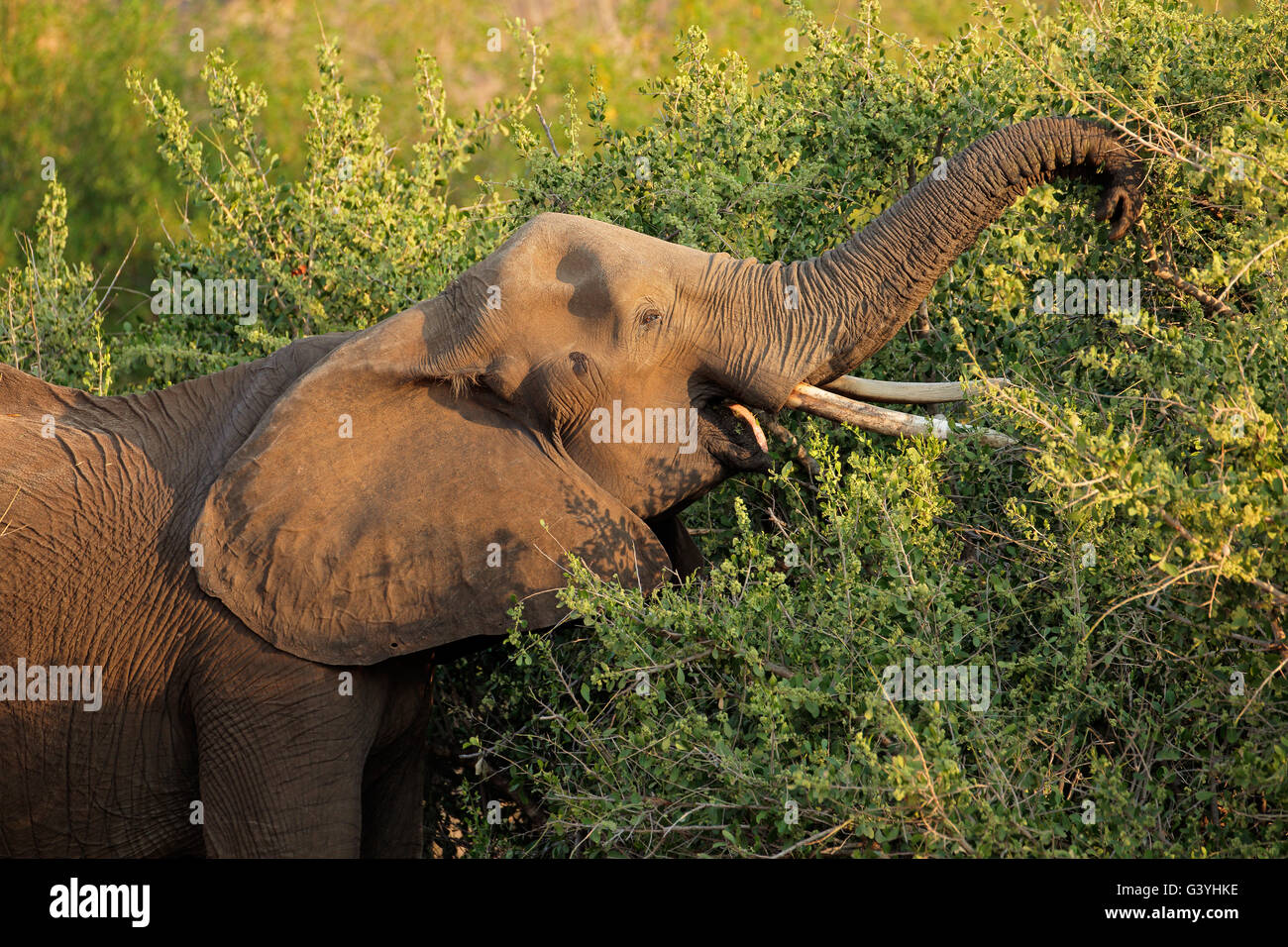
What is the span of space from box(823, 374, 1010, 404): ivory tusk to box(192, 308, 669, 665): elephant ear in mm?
868

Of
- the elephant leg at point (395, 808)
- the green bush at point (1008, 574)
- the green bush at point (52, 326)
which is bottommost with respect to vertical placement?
the elephant leg at point (395, 808)

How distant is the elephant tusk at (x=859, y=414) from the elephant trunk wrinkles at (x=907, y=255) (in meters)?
0.06

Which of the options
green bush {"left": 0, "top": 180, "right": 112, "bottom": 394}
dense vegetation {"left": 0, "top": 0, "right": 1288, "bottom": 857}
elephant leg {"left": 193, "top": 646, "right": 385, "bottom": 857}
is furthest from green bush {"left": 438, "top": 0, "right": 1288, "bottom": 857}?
green bush {"left": 0, "top": 180, "right": 112, "bottom": 394}

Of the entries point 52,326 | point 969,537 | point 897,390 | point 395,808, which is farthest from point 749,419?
point 52,326

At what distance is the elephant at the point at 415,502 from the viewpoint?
505 centimetres

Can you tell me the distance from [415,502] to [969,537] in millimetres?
1866

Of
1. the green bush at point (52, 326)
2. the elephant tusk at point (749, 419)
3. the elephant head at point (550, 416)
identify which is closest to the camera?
the elephant head at point (550, 416)

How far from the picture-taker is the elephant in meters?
5.05

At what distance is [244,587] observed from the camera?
16.8ft

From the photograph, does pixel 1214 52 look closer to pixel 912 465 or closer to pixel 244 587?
pixel 912 465

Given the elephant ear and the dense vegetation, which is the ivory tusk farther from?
the elephant ear

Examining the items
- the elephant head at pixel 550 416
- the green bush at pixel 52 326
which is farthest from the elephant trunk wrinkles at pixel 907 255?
the green bush at pixel 52 326

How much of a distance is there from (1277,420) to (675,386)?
5.82 feet

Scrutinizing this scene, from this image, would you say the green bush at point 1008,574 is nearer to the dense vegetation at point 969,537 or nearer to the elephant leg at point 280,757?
the dense vegetation at point 969,537
